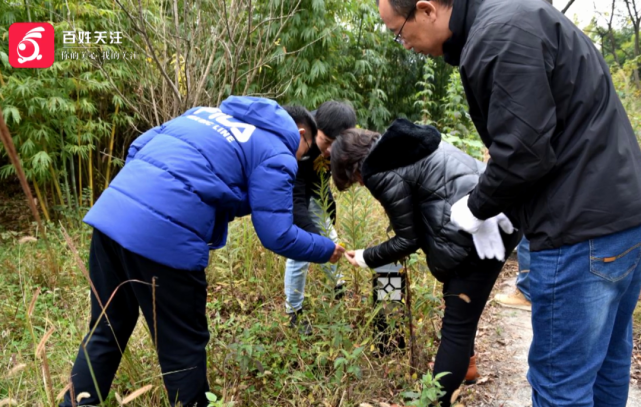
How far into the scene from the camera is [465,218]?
1.60 metres

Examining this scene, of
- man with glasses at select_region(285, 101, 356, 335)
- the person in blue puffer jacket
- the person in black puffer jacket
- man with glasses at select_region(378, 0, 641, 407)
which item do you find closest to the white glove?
the person in black puffer jacket

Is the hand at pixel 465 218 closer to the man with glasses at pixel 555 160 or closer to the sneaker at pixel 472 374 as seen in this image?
the man with glasses at pixel 555 160

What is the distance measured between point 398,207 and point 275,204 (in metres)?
0.53

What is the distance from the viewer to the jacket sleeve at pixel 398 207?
75.3 inches

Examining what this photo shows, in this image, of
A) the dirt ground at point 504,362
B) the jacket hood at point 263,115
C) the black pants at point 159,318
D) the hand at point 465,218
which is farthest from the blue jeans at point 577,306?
the black pants at point 159,318

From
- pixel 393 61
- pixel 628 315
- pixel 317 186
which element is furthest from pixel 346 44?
pixel 628 315

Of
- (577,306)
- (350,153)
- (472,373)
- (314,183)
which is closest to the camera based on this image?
(577,306)

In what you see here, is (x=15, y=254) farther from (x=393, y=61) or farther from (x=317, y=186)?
(x=393, y=61)

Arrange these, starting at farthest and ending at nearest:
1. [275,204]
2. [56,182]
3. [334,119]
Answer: [56,182]
[334,119]
[275,204]

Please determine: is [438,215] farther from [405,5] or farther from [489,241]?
[405,5]

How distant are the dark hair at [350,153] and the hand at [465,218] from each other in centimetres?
53

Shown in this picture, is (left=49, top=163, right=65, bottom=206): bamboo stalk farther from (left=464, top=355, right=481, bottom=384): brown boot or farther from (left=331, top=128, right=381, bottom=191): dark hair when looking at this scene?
(left=464, top=355, right=481, bottom=384): brown boot

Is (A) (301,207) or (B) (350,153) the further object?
(A) (301,207)

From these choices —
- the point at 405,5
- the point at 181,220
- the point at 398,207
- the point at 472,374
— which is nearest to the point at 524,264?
the point at 472,374
